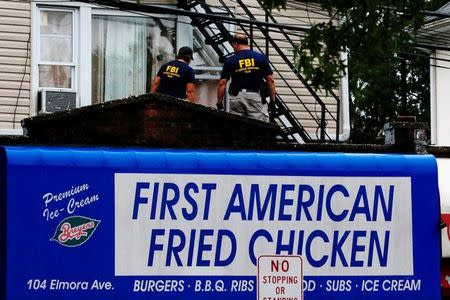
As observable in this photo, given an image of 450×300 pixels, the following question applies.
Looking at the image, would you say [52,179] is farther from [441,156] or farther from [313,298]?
[441,156]

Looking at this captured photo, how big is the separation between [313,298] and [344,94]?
8473 millimetres

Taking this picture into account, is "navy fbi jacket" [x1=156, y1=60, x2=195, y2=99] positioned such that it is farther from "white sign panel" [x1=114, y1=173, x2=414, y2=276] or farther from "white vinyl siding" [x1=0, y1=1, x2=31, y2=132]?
"white sign panel" [x1=114, y1=173, x2=414, y2=276]

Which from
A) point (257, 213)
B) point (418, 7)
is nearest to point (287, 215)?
point (257, 213)

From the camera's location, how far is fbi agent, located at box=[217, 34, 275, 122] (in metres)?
21.4

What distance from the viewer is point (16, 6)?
2419cm

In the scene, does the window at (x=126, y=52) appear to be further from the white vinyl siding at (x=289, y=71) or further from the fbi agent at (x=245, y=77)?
the fbi agent at (x=245, y=77)

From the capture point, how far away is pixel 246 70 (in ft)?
70.1

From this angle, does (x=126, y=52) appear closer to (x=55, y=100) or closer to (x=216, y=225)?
(x=55, y=100)

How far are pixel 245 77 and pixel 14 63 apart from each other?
186 inches

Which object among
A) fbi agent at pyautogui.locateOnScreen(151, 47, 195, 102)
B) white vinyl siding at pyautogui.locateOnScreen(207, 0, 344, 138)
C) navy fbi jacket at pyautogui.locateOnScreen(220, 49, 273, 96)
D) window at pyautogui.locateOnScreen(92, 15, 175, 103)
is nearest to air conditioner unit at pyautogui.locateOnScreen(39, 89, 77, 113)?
window at pyautogui.locateOnScreen(92, 15, 175, 103)

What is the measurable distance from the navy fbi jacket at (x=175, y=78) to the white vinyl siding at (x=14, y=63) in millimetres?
3272

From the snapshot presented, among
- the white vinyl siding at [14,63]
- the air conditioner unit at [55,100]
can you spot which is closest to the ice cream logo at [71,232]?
the air conditioner unit at [55,100]

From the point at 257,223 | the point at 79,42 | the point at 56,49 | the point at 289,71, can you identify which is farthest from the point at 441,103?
the point at 257,223

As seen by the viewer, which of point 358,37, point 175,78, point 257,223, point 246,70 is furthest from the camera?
point 175,78
